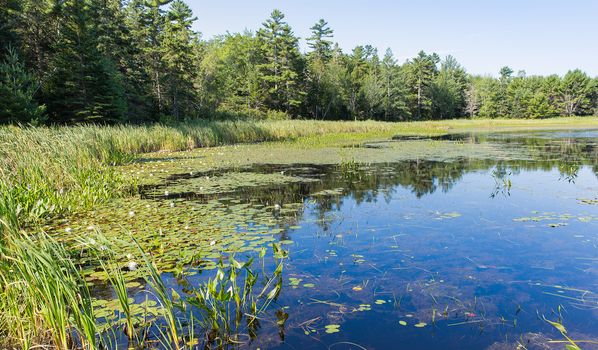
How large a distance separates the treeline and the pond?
48.7 feet

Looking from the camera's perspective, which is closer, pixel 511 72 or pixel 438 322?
pixel 438 322

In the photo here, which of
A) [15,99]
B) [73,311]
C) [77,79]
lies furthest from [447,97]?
[73,311]

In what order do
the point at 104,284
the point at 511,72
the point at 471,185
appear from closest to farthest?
the point at 104,284
the point at 471,185
the point at 511,72

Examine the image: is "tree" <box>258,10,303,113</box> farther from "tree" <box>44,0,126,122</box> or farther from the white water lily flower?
the white water lily flower

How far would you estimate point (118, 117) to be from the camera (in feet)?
82.0

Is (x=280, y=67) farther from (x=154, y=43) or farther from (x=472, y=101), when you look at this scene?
(x=472, y=101)

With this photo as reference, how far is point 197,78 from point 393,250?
4038 cm

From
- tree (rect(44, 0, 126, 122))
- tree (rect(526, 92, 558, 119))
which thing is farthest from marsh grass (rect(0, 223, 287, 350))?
tree (rect(526, 92, 558, 119))

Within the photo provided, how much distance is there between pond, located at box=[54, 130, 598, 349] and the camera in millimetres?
3242

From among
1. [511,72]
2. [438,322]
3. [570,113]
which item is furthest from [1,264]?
[511,72]

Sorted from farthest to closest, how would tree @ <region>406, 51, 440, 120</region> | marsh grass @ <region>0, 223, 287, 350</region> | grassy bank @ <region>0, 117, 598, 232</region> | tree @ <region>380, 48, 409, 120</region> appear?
tree @ <region>406, 51, 440, 120</region>
tree @ <region>380, 48, 409, 120</region>
grassy bank @ <region>0, 117, 598, 232</region>
marsh grass @ <region>0, 223, 287, 350</region>

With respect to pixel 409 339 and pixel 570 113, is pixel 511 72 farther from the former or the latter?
pixel 409 339

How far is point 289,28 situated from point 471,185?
4317cm

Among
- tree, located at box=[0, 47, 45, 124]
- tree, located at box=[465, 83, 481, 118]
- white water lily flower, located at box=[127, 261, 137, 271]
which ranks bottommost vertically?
white water lily flower, located at box=[127, 261, 137, 271]
